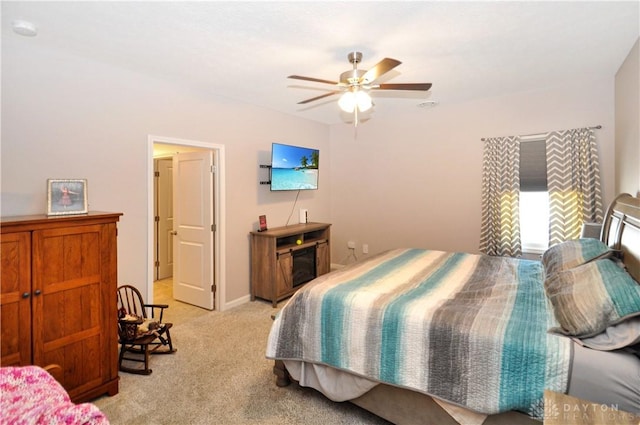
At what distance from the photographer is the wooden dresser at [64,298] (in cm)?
185

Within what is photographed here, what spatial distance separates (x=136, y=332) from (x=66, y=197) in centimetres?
120

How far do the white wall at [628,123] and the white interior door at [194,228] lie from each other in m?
4.08

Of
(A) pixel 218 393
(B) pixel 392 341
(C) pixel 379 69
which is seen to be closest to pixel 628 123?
(C) pixel 379 69

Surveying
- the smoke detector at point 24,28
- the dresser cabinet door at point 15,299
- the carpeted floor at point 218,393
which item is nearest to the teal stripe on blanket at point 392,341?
the carpeted floor at point 218,393

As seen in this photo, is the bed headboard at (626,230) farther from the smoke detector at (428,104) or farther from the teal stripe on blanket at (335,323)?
the smoke detector at (428,104)

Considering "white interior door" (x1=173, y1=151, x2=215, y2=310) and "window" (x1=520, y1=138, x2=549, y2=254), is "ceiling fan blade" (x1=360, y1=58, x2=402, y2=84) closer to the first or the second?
"white interior door" (x1=173, y1=151, x2=215, y2=310)

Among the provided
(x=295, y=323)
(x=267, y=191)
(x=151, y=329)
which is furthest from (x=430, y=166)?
(x=151, y=329)

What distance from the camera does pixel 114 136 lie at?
2928mm

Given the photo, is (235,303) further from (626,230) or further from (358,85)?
(626,230)

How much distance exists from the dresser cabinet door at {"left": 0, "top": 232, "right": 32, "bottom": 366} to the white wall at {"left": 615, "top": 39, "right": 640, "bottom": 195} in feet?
13.8

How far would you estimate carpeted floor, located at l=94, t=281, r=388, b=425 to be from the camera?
208 centimetres

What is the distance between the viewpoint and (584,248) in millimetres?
2322

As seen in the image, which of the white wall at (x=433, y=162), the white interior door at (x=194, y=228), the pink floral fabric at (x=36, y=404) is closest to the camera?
the pink floral fabric at (x=36, y=404)

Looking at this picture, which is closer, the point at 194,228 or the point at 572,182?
the point at 572,182
